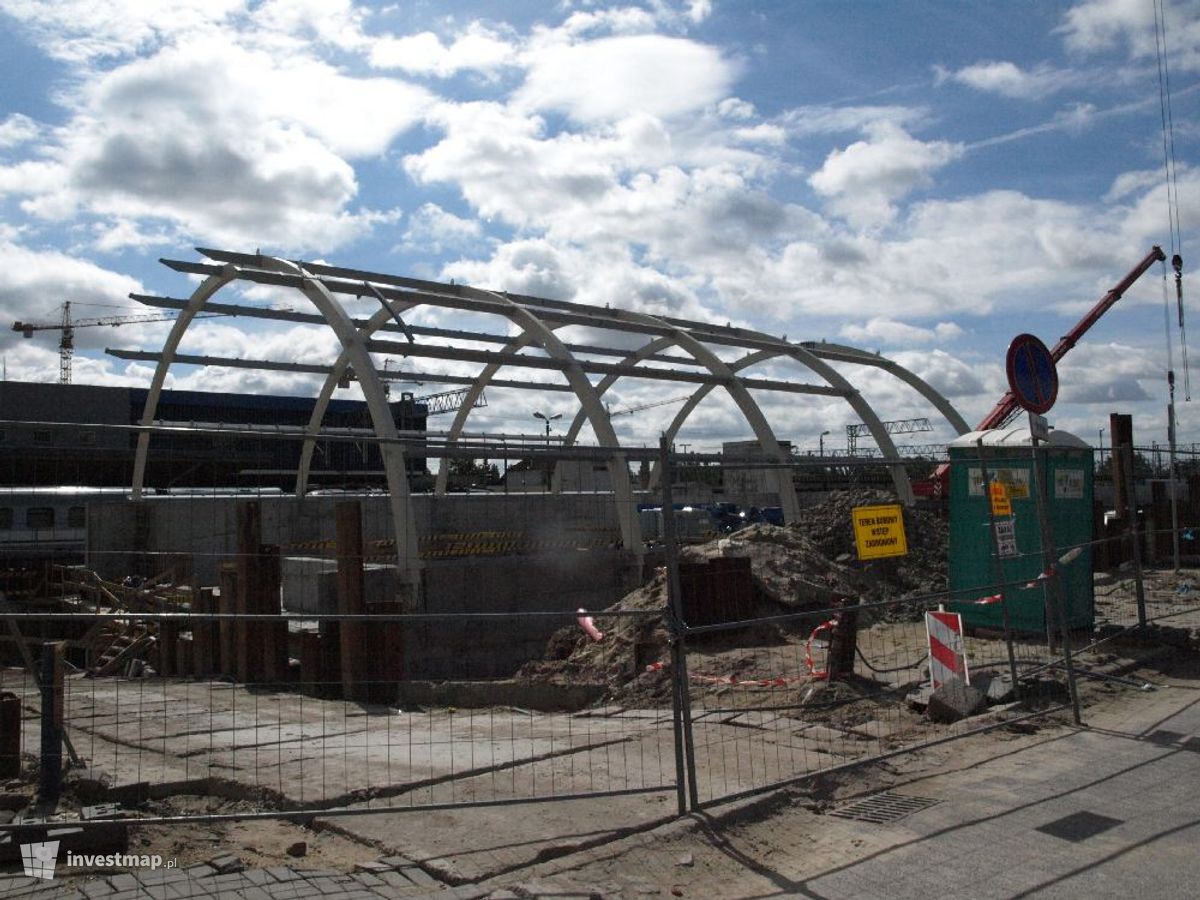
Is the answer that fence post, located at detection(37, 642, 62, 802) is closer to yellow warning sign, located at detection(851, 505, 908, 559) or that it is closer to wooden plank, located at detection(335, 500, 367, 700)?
wooden plank, located at detection(335, 500, 367, 700)

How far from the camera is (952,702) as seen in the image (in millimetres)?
8203

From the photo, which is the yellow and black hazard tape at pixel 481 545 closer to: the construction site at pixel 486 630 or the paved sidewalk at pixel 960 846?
the construction site at pixel 486 630

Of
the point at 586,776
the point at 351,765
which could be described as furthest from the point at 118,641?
the point at 586,776

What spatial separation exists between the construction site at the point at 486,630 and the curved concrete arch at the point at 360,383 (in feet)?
0.21

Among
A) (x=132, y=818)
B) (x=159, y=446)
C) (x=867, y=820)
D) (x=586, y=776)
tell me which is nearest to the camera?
(x=132, y=818)

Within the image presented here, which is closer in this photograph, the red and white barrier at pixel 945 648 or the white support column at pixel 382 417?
the red and white barrier at pixel 945 648

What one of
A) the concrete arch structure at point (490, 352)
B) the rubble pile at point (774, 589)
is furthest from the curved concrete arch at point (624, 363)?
the rubble pile at point (774, 589)

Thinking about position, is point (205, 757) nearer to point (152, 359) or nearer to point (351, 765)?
point (351, 765)

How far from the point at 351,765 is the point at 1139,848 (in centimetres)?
472

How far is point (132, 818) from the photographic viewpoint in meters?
5.07

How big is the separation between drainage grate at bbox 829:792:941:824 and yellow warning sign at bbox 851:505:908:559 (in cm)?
227

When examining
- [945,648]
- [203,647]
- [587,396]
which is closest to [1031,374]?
[945,648]

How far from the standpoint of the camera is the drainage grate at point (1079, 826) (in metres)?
5.48

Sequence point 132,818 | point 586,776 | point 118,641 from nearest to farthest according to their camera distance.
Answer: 1. point 132,818
2. point 586,776
3. point 118,641
